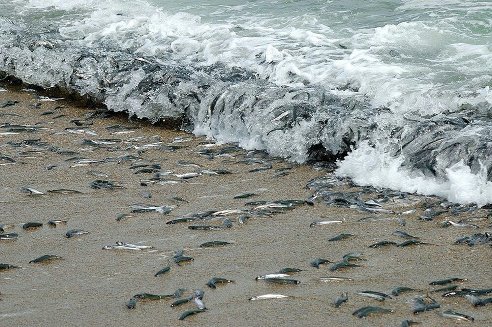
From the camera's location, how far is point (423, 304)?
5.03 metres

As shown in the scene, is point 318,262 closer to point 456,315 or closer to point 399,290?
point 399,290

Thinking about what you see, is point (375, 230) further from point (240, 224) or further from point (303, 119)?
point (303, 119)

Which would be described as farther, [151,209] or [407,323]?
[151,209]

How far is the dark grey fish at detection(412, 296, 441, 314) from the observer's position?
496cm

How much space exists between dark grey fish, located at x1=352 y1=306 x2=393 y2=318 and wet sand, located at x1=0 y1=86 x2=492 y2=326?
0.04m

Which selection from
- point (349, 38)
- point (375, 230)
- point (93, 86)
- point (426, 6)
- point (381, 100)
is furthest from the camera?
point (426, 6)

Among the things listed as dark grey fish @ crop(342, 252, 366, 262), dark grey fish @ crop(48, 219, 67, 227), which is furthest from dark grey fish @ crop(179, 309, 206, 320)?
dark grey fish @ crop(48, 219, 67, 227)

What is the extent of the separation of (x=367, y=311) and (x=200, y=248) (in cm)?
162

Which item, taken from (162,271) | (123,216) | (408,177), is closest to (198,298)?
(162,271)

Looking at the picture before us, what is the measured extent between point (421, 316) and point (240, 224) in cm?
207

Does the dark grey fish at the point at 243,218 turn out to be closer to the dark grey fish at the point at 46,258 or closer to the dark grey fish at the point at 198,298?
the dark grey fish at the point at 198,298

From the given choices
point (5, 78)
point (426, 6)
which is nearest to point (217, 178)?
point (5, 78)

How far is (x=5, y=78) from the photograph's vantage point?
12125 mm

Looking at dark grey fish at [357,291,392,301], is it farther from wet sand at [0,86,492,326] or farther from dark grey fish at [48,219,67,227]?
dark grey fish at [48,219,67,227]
